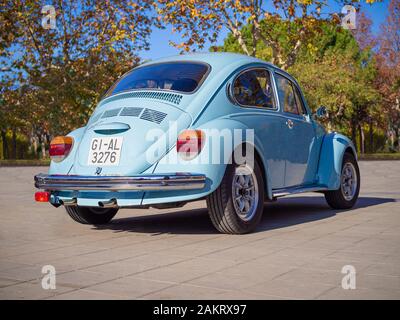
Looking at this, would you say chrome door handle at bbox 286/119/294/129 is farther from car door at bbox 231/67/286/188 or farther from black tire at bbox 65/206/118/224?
black tire at bbox 65/206/118/224

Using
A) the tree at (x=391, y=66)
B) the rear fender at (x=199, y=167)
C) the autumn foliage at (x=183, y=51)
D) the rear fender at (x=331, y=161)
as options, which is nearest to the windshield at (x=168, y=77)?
the rear fender at (x=199, y=167)

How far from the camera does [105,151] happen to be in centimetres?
635

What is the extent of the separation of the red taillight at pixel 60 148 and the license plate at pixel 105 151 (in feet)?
1.65

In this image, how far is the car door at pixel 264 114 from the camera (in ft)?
22.7

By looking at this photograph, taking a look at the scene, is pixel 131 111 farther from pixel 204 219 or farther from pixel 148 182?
pixel 204 219

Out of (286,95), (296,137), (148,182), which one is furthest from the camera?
(286,95)

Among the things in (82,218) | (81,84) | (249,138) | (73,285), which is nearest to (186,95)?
(249,138)

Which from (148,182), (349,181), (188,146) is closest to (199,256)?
(148,182)

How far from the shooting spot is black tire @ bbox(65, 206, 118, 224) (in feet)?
24.5

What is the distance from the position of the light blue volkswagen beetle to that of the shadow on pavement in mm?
384

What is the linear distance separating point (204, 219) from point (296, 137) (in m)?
1.53

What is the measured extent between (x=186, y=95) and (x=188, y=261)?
2106mm

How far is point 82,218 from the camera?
7520 millimetres

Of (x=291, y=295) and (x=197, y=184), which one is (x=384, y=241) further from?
(x=291, y=295)
